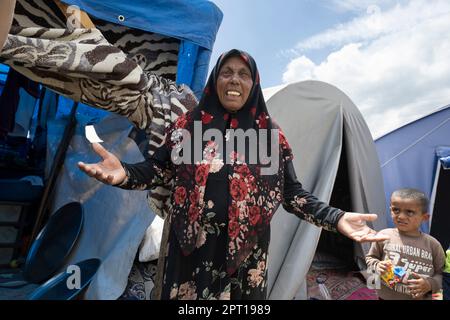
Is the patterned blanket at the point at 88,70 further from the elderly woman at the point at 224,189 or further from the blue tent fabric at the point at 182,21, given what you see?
the elderly woman at the point at 224,189

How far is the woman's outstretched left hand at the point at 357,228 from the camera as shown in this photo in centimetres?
106

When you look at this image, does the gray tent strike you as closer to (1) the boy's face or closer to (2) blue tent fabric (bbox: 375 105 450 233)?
(1) the boy's face

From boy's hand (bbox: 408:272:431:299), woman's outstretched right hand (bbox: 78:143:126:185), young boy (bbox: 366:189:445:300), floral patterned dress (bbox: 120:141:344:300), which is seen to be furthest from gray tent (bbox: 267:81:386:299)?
woman's outstretched right hand (bbox: 78:143:126:185)

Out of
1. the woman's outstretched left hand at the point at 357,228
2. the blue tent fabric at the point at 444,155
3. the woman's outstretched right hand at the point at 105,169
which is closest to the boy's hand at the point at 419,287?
the woman's outstretched left hand at the point at 357,228

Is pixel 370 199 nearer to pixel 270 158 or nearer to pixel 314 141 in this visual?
pixel 314 141

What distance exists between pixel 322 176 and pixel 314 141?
29cm

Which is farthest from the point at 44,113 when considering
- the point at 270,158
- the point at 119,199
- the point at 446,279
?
the point at 446,279

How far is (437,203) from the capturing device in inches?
138

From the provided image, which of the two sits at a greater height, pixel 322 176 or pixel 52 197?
pixel 322 176

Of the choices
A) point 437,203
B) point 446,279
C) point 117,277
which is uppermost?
point 437,203

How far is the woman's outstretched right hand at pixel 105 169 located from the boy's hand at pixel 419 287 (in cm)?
146

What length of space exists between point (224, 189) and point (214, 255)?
233 millimetres

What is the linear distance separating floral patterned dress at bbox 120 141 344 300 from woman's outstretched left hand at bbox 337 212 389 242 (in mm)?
31

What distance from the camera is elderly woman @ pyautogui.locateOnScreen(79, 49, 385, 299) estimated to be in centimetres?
113
